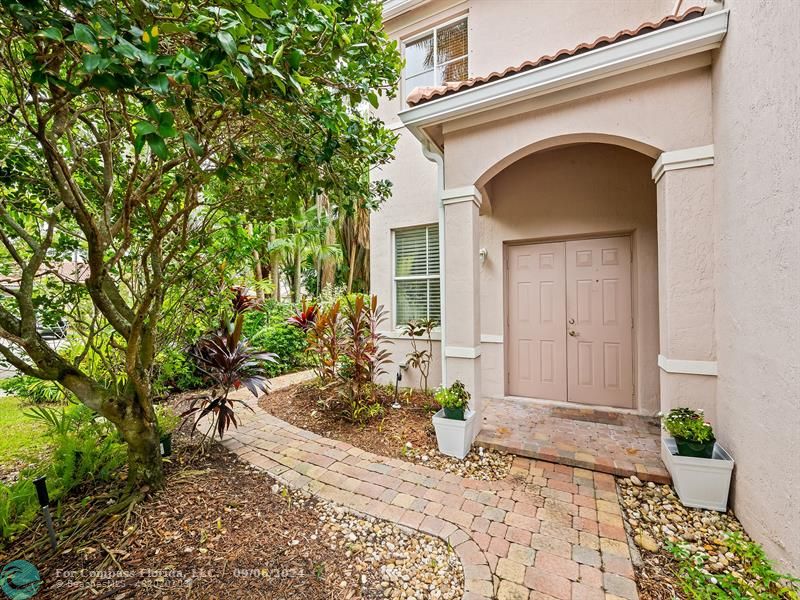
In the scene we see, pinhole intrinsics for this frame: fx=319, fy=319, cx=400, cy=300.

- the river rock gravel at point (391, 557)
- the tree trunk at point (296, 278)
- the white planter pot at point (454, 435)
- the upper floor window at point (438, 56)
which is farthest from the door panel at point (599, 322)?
the tree trunk at point (296, 278)

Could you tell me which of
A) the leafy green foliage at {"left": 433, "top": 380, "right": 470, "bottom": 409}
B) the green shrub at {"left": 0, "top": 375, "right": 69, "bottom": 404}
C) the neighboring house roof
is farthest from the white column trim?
the green shrub at {"left": 0, "top": 375, "right": 69, "bottom": 404}

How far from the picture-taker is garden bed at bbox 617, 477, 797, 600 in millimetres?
1801

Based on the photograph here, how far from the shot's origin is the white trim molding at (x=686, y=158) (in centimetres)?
266

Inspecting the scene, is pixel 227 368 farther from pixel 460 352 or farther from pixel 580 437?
pixel 580 437

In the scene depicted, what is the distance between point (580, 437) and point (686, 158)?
9.40ft

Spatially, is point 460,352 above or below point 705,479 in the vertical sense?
above

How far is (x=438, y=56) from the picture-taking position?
552cm

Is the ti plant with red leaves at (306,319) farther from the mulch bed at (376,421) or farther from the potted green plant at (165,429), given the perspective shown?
the potted green plant at (165,429)

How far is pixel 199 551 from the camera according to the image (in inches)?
81.3

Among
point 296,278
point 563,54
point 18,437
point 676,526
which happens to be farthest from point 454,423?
point 296,278

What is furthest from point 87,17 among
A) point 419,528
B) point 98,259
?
point 419,528

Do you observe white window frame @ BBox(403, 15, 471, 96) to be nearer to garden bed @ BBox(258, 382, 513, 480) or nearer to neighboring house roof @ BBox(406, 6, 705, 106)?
neighboring house roof @ BBox(406, 6, 705, 106)

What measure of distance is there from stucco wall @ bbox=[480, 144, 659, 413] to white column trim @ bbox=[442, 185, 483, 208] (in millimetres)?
1425

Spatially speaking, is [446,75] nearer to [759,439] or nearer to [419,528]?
[759,439]
